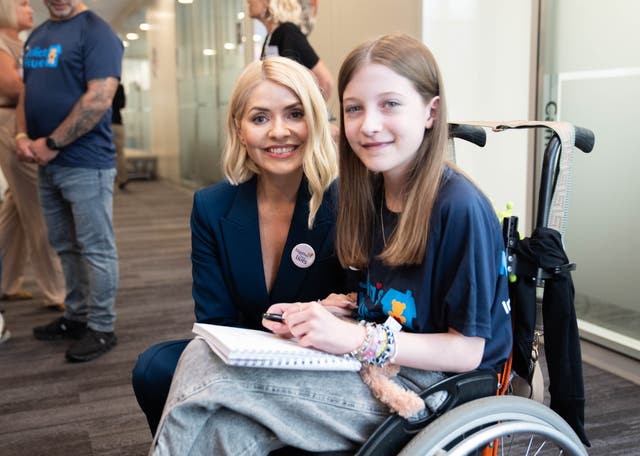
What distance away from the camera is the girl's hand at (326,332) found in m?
1.04

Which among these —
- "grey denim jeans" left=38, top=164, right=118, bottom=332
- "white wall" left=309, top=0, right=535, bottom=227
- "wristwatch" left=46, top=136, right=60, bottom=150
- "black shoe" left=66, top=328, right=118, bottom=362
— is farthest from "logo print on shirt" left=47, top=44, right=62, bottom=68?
"white wall" left=309, top=0, right=535, bottom=227

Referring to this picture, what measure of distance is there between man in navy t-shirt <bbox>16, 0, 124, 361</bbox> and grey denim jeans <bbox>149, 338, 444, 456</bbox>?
1874mm

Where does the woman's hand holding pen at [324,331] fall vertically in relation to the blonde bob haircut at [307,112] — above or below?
below

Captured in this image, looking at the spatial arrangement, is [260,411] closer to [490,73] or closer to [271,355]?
[271,355]

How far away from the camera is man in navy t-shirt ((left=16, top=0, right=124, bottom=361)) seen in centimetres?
271

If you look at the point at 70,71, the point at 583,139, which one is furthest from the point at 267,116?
the point at 70,71

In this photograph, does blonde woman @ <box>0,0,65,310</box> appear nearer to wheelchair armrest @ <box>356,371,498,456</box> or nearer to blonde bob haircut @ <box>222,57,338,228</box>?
blonde bob haircut @ <box>222,57,338,228</box>

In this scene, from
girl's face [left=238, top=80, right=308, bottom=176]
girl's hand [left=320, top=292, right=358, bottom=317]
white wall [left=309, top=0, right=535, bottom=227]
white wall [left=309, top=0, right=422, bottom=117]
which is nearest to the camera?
girl's hand [left=320, top=292, right=358, bottom=317]

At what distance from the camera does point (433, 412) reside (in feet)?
3.51

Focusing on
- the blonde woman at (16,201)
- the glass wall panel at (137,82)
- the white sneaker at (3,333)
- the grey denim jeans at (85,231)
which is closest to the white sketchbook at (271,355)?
the grey denim jeans at (85,231)

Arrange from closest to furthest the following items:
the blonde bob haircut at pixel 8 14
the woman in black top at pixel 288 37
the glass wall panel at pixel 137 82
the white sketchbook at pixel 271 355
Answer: the white sketchbook at pixel 271 355
the woman in black top at pixel 288 37
the blonde bob haircut at pixel 8 14
the glass wall panel at pixel 137 82

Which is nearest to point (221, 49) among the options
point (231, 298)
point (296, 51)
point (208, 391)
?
point (296, 51)

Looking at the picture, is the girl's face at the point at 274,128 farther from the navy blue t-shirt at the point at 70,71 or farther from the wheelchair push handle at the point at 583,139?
the navy blue t-shirt at the point at 70,71

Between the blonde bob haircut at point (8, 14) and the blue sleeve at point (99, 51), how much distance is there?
0.75 m
